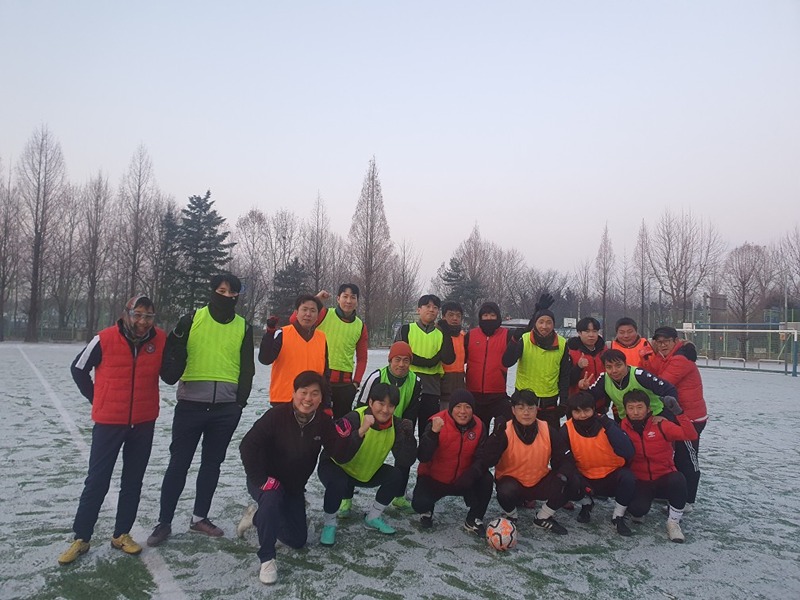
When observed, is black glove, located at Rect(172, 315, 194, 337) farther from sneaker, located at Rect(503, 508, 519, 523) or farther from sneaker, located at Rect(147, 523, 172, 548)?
sneaker, located at Rect(503, 508, 519, 523)

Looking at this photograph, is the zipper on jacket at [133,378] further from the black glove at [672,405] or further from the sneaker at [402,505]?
the black glove at [672,405]

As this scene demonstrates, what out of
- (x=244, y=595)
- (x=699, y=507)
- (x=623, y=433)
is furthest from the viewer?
(x=699, y=507)

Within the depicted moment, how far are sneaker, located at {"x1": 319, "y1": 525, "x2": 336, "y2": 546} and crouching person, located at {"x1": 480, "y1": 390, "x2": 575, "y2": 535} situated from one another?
4.28 feet

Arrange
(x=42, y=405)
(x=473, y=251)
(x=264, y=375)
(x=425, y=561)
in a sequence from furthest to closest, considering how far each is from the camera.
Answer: (x=473, y=251), (x=264, y=375), (x=42, y=405), (x=425, y=561)

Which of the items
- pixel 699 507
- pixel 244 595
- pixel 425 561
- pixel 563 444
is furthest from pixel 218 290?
pixel 699 507

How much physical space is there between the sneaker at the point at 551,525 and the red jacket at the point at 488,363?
121 cm

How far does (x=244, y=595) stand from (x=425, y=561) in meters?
1.21

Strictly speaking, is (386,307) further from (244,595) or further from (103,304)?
(244,595)

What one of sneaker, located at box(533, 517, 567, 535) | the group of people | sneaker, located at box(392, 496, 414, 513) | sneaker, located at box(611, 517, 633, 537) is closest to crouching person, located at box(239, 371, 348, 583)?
the group of people

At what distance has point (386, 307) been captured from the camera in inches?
1658

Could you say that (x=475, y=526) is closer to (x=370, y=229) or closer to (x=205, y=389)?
(x=205, y=389)

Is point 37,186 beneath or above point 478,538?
above

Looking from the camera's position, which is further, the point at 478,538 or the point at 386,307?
the point at 386,307

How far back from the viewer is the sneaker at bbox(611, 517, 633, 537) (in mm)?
4293
